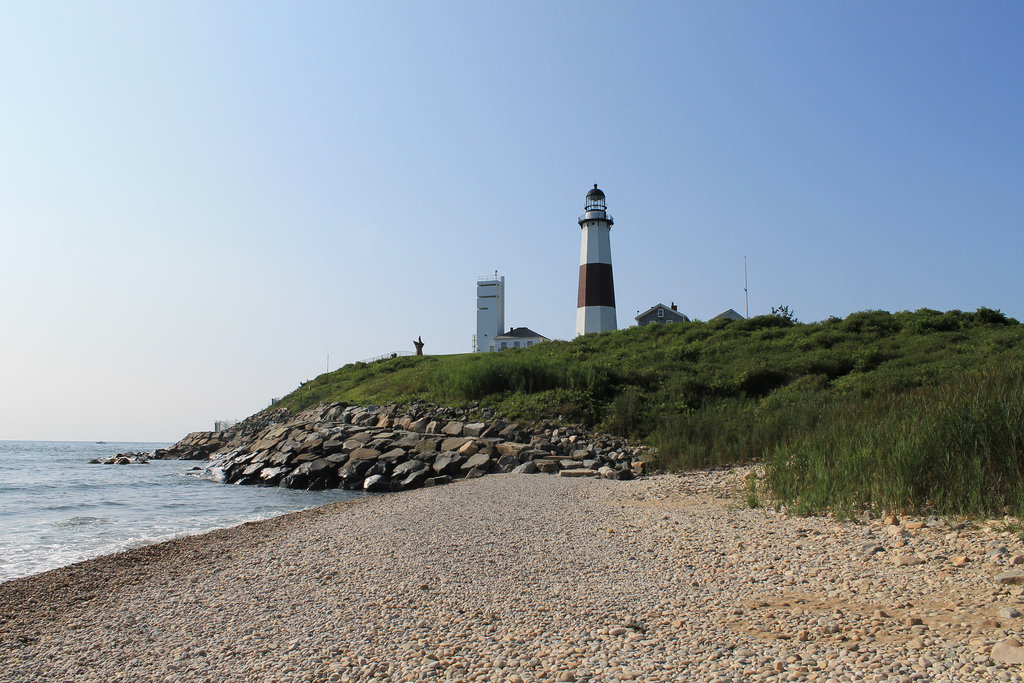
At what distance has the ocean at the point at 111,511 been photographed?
9.89 m

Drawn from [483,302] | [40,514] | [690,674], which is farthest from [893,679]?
[483,302]

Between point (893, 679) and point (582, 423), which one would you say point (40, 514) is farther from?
point (893, 679)

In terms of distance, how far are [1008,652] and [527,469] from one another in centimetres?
1209

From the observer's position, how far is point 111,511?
1423 cm

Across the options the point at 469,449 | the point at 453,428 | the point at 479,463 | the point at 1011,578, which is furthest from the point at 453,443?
the point at 1011,578

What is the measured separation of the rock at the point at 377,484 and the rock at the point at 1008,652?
1363 cm

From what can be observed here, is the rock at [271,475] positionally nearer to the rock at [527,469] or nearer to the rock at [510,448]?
the rock at [510,448]

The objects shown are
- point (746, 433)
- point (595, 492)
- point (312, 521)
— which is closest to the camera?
point (312, 521)

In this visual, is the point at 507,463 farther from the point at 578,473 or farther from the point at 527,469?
the point at 578,473

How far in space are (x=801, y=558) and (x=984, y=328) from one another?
26729 mm

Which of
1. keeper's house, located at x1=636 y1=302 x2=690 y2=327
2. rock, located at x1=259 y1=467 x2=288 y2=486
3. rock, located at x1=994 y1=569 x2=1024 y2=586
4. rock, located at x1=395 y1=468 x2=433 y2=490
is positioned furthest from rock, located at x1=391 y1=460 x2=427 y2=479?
keeper's house, located at x1=636 y1=302 x2=690 y2=327

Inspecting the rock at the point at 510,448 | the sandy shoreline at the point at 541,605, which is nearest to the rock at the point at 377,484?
the rock at the point at 510,448

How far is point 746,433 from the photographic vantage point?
1505 centimetres

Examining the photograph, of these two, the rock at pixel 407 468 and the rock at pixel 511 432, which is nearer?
the rock at pixel 407 468
